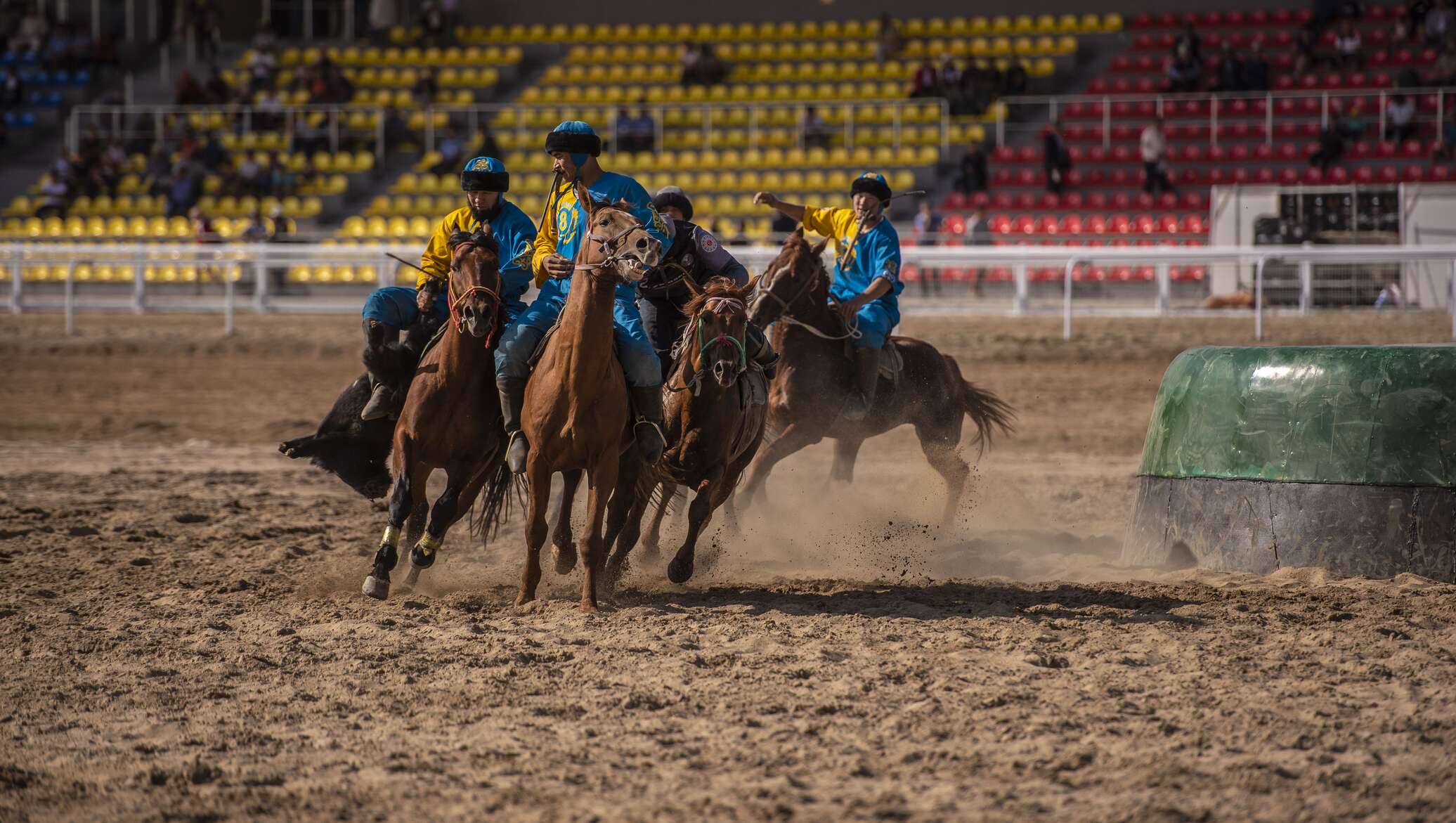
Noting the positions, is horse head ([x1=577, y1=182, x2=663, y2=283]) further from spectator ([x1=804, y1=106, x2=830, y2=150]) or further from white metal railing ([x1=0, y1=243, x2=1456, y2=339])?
spectator ([x1=804, y1=106, x2=830, y2=150])

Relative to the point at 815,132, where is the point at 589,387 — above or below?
below

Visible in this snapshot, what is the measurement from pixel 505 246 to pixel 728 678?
120 inches

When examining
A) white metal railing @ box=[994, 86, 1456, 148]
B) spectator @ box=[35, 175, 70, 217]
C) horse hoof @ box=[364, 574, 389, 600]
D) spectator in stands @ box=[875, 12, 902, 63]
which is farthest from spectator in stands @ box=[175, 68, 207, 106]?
horse hoof @ box=[364, 574, 389, 600]

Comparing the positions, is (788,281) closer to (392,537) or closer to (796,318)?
(796,318)

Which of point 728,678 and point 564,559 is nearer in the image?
point 728,678

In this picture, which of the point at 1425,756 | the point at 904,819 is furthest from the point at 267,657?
the point at 1425,756

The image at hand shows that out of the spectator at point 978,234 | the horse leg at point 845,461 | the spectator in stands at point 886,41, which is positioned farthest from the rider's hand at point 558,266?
the spectator in stands at point 886,41

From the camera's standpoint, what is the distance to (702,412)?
7.40 meters

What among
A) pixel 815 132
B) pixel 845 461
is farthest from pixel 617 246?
→ pixel 815 132

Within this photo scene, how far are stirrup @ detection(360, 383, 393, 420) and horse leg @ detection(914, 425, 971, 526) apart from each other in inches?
157

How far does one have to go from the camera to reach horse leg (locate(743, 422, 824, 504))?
938cm

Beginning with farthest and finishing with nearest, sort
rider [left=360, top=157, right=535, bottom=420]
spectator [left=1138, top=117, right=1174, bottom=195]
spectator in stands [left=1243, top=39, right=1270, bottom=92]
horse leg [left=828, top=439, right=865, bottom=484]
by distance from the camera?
spectator in stands [left=1243, top=39, right=1270, bottom=92]
spectator [left=1138, top=117, right=1174, bottom=195]
horse leg [left=828, top=439, right=865, bottom=484]
rider [left=360, top=157, right=535, bottom=420]

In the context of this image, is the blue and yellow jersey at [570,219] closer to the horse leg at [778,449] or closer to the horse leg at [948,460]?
the horse leg at [778,449]

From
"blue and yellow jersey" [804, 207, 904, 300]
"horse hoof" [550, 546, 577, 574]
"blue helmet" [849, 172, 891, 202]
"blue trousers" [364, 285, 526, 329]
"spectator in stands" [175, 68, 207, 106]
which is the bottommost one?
"horse hoof" [550, 546, 577, 574]
